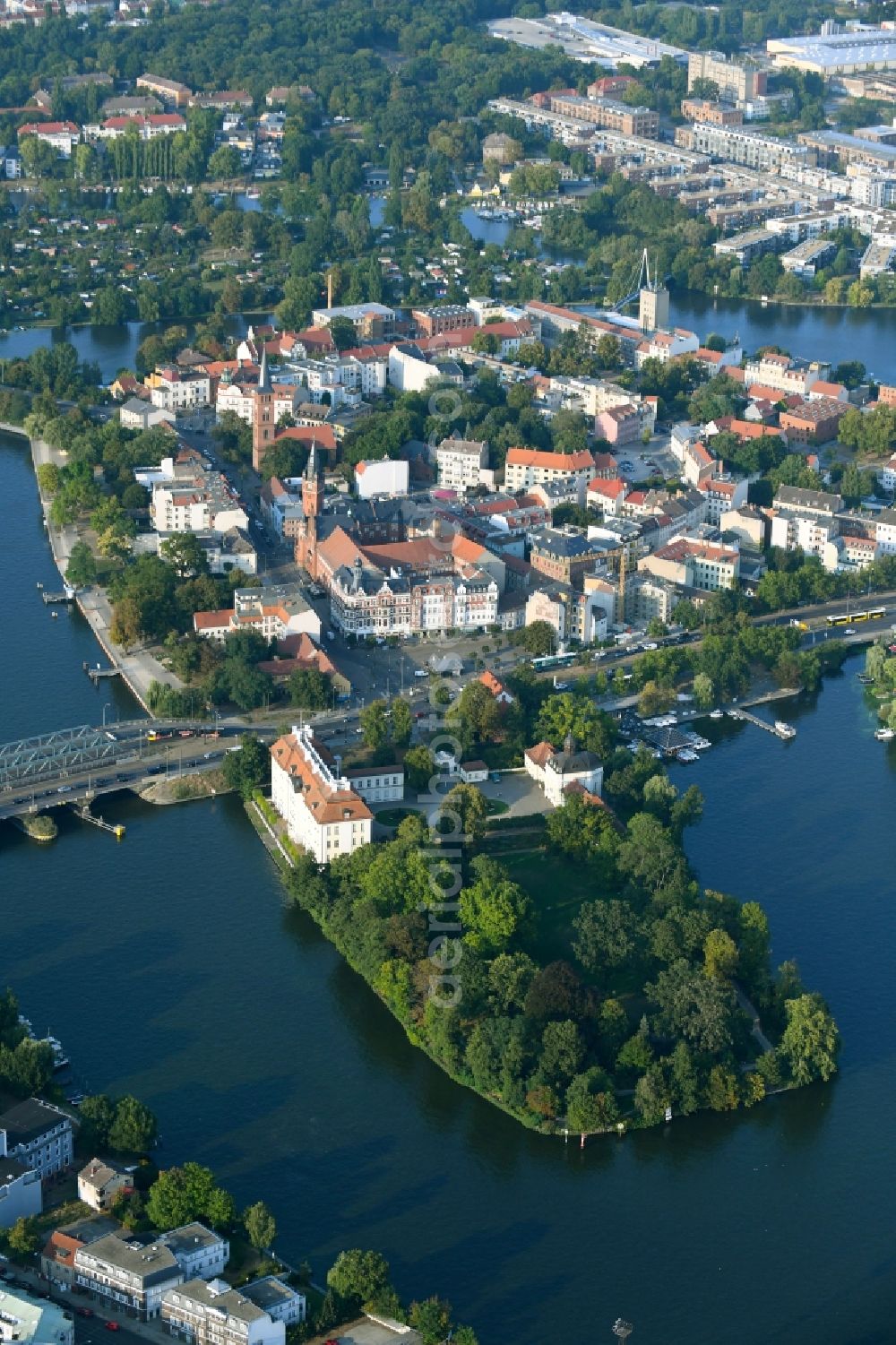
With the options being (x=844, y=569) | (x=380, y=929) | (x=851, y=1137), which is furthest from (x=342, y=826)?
(x=844, y=569)

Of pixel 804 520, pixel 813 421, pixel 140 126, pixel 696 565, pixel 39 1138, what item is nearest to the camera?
pixel 39 1138

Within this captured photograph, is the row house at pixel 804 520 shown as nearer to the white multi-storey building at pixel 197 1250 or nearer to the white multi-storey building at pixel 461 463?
the white multi-storey building at pixel 461 463

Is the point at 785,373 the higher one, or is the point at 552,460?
the point at 552,460

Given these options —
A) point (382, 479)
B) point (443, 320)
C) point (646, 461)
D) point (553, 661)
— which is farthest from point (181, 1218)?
point (443, 320)

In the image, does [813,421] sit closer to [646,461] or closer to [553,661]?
[646,461]

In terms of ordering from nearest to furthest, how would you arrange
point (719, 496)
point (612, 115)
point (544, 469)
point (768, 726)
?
point (768, 726) → point (719, 496) → point (544, 469) → point (612, 115)

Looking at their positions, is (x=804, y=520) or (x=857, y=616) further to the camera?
(x=804, y=520)

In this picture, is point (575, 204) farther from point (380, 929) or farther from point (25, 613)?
point (380, 929)

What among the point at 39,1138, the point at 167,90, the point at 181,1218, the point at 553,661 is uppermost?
the point at 39,1138

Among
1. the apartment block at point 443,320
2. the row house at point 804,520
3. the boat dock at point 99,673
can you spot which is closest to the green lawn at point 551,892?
the boat dock at point 99,673
